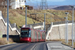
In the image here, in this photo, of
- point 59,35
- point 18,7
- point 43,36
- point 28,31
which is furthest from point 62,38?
point 18,7

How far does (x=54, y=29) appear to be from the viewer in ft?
316

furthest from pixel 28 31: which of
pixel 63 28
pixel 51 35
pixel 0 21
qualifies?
pixel 63 28

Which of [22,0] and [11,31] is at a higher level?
[22,0]

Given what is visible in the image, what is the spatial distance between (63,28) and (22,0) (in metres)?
38.6

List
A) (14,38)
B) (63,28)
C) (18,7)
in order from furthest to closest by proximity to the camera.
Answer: (18,7) < (63,28) < (14,38)

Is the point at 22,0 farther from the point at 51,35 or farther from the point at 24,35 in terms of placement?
the point at 24,35

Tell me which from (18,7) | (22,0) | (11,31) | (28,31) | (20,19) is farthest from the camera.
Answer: (18,7)

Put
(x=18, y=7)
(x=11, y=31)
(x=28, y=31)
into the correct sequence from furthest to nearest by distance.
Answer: (x=18, y=7), (x=11, y=31), (x=28, y=31)

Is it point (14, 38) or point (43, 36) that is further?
point (43, 36)

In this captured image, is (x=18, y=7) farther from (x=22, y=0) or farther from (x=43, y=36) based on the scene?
(x=43, y=36)

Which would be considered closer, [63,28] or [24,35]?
[24,35]

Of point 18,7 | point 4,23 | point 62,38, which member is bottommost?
point 62,38

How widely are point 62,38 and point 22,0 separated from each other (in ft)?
140

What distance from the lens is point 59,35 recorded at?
9581 centimetres
